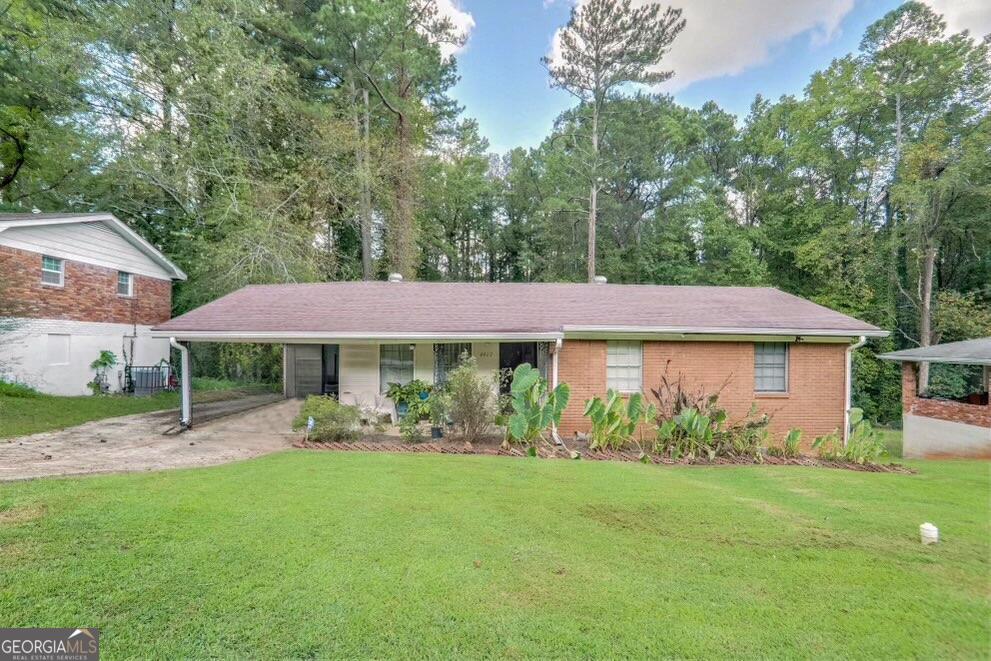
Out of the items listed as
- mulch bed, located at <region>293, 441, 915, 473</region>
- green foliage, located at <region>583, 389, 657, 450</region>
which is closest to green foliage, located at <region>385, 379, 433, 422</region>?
mulch bed, located at <region>293, 441, 915, 473</region>

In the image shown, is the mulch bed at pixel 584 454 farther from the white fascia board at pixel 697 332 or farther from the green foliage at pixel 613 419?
the white fascia board at pixel 697 332

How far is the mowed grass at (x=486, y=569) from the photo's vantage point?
2.53 m

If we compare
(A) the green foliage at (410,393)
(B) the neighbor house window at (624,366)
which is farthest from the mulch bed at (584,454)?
(B) the neighbor house window at (624,366)

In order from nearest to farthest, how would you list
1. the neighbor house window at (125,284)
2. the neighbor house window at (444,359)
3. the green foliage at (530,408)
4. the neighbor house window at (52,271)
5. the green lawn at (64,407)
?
the green foliage at (530,408)
the green lawn at (64,407)
the neighbor house window at (444,359)
the neighbor house window at (52,271)
the neighbor house window at (125,284)

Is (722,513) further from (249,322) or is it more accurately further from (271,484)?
(249,322)

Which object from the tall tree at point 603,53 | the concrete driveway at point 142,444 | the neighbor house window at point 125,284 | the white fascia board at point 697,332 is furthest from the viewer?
the tall tree at point 603,53

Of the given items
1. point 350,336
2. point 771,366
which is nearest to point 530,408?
point 350,336

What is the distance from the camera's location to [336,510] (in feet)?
14.4

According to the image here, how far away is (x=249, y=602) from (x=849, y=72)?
92.0ft

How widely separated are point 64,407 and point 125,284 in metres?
6.36

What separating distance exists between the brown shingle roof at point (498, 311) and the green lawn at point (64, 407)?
11.3ft

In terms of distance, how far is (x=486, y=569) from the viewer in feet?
10.7

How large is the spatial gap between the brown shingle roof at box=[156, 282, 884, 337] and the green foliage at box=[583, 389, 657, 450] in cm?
186

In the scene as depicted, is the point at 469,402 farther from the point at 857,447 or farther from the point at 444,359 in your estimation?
the point at 857,447
